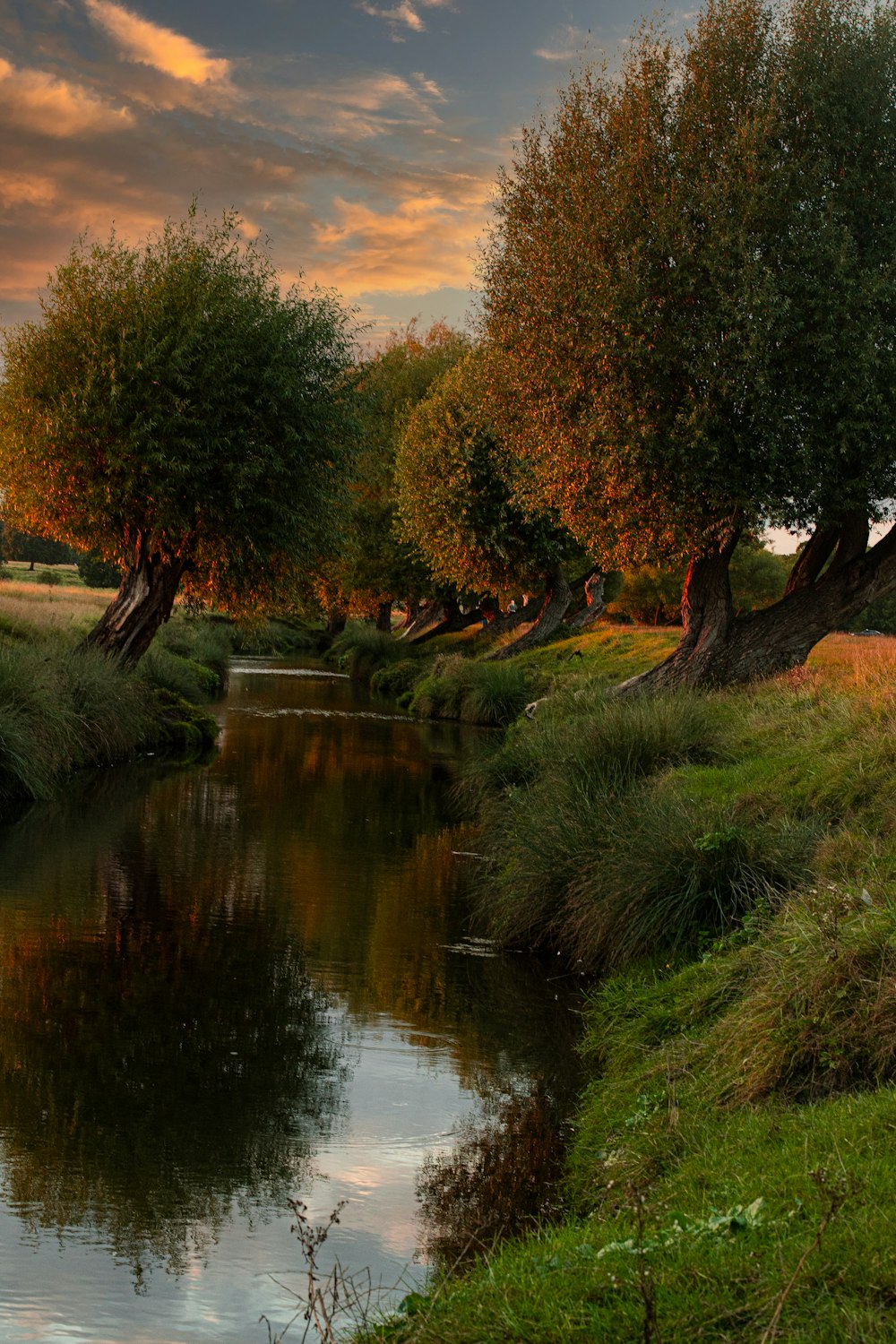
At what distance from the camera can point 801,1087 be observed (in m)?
5.95

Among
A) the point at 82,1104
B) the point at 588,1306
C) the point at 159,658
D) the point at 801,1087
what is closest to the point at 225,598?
the point at 159,658

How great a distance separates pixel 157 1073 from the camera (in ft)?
25.0

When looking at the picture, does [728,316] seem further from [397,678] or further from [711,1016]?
[397,678]

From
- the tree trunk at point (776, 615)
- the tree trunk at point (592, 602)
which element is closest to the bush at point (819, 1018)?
the tree trunk at point (776, 615)

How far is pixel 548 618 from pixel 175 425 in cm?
2296

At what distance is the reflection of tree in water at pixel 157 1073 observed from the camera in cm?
601

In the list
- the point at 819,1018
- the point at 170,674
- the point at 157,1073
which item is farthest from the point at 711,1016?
the point at 170,674

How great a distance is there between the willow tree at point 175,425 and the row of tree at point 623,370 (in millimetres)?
67

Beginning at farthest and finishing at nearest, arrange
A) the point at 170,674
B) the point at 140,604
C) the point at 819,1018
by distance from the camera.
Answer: the point at 170,674 → the point at 140,604 → the point at 819,1018

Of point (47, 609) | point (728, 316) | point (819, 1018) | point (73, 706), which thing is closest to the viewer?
point (819, 1018)

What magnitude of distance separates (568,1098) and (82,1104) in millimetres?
2943

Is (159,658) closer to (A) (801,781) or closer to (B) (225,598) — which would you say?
(B) (225,598)

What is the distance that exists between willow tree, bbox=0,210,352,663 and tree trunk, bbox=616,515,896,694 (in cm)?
796

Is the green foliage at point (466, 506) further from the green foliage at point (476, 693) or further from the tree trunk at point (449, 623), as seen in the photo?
the tree trunk at point (449, 623)
